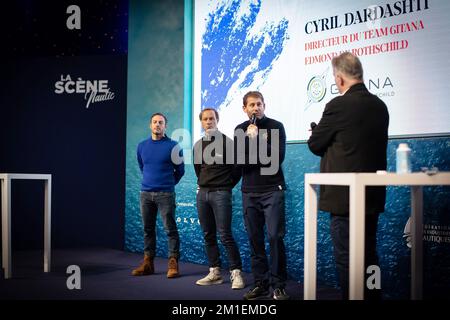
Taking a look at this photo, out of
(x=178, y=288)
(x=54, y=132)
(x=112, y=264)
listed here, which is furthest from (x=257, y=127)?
(x=54, y=132)

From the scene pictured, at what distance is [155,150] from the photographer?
14.6 feet

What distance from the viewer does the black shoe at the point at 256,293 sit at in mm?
3420

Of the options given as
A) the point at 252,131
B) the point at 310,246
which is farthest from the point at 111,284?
the point at 310,246

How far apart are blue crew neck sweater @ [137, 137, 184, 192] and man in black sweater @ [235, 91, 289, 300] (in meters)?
0.98

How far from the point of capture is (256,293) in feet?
11.3

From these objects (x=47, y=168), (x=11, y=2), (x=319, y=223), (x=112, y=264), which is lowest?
(x=112, y=264)

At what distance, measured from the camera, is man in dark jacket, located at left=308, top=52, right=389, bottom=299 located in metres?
2.51

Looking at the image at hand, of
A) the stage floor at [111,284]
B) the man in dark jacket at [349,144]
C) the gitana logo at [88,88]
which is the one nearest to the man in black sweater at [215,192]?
the stage floor at [111,284]

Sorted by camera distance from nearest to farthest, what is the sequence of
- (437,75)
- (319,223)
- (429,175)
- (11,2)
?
(429,175) < (437,75) < (319,223) < (11,2)

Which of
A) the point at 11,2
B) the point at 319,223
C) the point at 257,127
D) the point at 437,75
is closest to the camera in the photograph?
the point at 437,75

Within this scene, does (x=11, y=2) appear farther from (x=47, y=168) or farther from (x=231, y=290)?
(x=231, y=290)

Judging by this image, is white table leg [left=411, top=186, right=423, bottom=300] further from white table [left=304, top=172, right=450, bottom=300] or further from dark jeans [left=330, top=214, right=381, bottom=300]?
white table [left=304, top=172, right=450, bottom=300]

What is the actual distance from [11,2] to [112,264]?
3.28 m

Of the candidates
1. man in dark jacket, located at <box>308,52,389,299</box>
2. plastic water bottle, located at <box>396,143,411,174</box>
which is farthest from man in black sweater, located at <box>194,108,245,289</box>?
plastic water bottle, located at <box>396,143,411,174</box>
